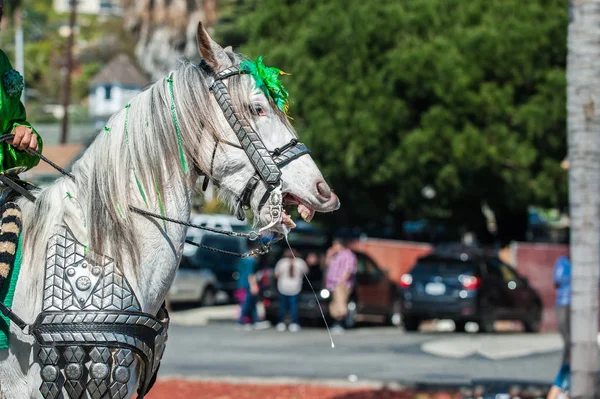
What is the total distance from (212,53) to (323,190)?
0.81 m

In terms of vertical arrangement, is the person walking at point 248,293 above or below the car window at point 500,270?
below

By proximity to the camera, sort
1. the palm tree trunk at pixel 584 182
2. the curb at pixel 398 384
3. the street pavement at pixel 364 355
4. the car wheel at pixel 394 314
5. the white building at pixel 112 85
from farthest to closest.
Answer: the white building at pixel 112 85
the car wheel at pixel 394 314
the street pavement at pixel 364 355
the curb at pixel 398 384
the palm tree trunk at pixel 584 182

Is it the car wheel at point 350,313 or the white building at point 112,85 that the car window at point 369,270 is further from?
the white building at point 112,85

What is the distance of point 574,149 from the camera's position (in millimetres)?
9266

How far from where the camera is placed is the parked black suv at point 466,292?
2361cm

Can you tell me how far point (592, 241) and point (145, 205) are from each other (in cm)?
534

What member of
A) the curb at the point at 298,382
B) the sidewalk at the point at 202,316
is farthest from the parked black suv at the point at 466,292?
the curb at the point at 298,382

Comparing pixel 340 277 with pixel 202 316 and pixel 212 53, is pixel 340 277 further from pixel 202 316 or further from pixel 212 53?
pixel 212 53

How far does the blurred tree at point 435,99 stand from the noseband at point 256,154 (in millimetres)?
23126

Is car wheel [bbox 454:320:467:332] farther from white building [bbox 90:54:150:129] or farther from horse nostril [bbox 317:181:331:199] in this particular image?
white building [bbox 90:54:150:129]

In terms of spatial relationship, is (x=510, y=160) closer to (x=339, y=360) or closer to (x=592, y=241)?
(x=339, y=360)

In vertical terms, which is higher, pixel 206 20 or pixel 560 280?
pixel 206 20

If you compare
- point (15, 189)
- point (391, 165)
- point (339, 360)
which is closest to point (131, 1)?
point (391, 165)

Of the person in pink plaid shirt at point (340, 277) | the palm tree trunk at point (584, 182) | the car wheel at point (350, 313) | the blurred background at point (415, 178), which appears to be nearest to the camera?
the palm tree trunk at point (584, 182)
